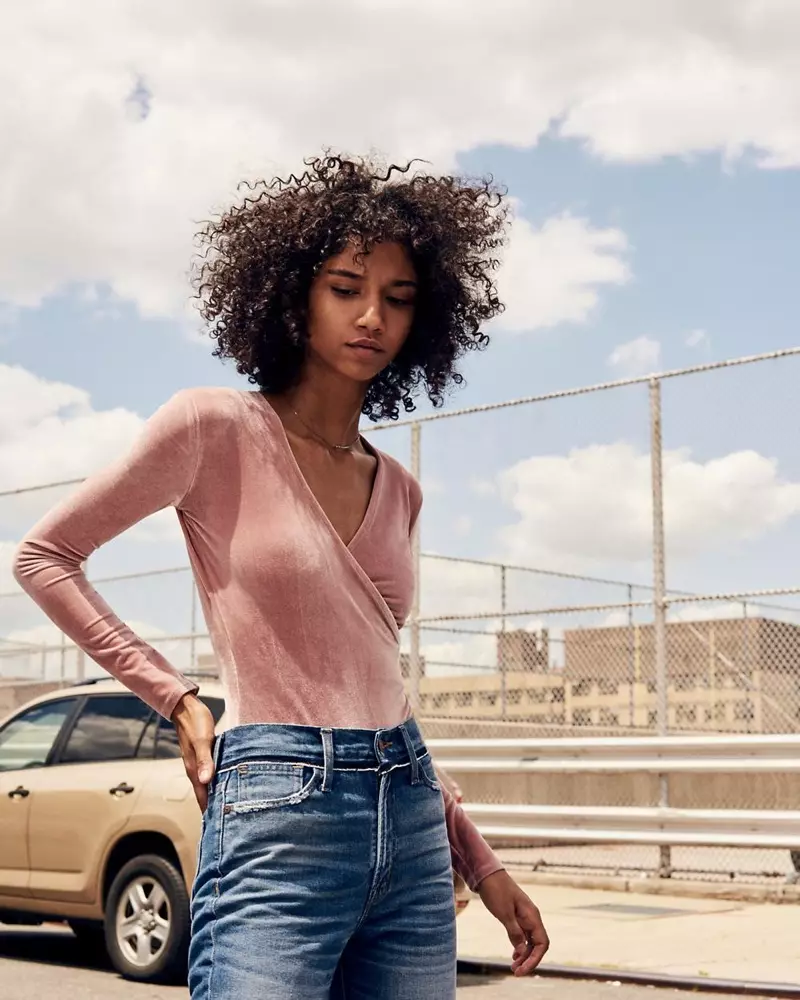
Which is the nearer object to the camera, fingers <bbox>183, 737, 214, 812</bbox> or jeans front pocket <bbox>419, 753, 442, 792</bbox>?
fingers <bbox>183, 737, 214, 812</bbox>

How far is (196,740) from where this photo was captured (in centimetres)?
221

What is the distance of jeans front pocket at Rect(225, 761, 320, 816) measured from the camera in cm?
213

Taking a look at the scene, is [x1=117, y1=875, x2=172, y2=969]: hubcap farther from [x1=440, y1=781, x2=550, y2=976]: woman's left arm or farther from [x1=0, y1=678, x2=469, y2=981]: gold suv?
[x1=440, y1=781, x2=550, y2=976]: woman's left arm

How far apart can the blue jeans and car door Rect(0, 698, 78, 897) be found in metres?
7.91

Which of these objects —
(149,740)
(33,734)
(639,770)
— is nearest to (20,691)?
(639,770)

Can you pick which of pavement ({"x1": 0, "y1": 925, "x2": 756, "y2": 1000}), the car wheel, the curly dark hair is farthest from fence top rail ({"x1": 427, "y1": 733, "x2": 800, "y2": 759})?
the curly dark hair

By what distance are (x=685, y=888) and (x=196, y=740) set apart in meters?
11.0

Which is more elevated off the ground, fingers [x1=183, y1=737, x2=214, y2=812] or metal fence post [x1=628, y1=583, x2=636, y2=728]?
metal fence post [x1=628, y1=583, x2=636, y2=728]

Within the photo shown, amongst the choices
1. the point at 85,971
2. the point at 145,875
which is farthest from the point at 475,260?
the point at 85,971

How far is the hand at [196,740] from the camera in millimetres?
2191

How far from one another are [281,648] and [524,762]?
1179 centimetres

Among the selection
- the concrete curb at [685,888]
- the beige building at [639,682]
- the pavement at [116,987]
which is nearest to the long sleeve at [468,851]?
the pavement at [116,987]

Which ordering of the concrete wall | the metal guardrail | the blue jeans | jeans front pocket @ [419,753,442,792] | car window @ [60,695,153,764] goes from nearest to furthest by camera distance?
the blue jeans
jeans front pocket @ [419,753,442,792]
car window @ [60,695,153,764]
the metal guardrail
the concrete wall

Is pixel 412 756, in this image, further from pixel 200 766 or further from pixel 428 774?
pixel 200 766
